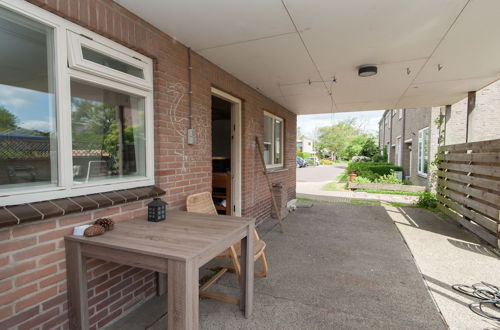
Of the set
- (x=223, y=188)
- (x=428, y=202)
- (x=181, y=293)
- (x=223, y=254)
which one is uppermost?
(x=223, y=188)

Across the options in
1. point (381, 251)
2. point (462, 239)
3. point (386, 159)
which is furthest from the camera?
point (386, 159)

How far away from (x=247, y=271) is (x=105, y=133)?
1.75m

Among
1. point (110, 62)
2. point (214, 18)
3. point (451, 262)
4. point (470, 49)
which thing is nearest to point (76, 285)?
point (110, 62)

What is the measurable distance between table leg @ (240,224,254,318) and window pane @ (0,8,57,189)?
1.51 metres

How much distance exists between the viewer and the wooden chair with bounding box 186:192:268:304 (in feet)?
7.76

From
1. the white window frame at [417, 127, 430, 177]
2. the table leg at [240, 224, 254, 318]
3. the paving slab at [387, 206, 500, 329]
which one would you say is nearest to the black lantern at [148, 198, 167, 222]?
the table leg at [240, 224, 254, 318]

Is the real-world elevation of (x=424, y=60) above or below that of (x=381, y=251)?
above

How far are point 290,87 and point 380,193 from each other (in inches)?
258

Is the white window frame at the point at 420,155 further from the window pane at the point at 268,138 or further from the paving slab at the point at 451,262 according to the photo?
the window pane at the point at 268,138

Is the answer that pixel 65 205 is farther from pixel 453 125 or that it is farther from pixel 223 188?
pixel 453 125

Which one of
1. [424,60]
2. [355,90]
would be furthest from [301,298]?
[355,90]

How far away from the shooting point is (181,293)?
1346 millimetres

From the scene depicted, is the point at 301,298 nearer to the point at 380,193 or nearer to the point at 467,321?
the point at 467,321

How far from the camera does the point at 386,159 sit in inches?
736
